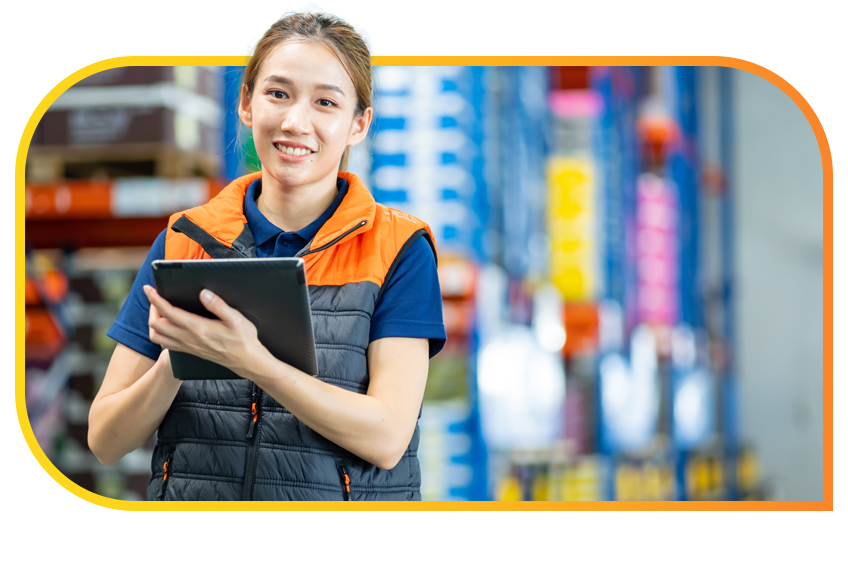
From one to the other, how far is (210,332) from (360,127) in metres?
0.42

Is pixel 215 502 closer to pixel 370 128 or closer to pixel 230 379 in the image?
pixel 230 379

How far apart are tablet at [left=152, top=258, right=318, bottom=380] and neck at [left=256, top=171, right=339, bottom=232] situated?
234 millimetres


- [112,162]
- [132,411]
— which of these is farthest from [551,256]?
[132,411]

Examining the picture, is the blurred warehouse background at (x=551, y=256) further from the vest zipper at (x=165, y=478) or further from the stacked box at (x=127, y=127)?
the vest zipper at (x=165, y=478)

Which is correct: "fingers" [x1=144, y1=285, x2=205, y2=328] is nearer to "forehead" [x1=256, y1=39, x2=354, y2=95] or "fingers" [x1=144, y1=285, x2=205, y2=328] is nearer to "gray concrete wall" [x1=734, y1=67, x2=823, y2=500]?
"forehead" [x1=256, y1=39, x2=354, y2=95]

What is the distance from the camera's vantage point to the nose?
1.15 metres

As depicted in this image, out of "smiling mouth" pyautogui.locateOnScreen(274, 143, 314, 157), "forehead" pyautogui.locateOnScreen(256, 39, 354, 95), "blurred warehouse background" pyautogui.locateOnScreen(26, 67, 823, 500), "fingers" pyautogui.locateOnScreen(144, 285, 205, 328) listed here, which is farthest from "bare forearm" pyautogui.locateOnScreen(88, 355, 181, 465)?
"blurred warehouse background" pyautogui.locateOnScreen(26, 67, 823, 500)

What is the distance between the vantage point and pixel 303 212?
123cm

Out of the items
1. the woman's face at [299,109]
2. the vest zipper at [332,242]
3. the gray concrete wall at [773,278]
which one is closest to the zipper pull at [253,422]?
the vest zipper at [332,242]

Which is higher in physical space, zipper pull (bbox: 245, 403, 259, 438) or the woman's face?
the woman's face

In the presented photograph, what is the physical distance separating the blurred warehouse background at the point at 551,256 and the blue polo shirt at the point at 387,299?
11.0 inches

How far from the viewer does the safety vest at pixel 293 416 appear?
1140 mm

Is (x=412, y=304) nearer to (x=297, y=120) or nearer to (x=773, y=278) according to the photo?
(x=297, y=120)

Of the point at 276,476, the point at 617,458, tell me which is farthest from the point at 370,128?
the point at 617,458
